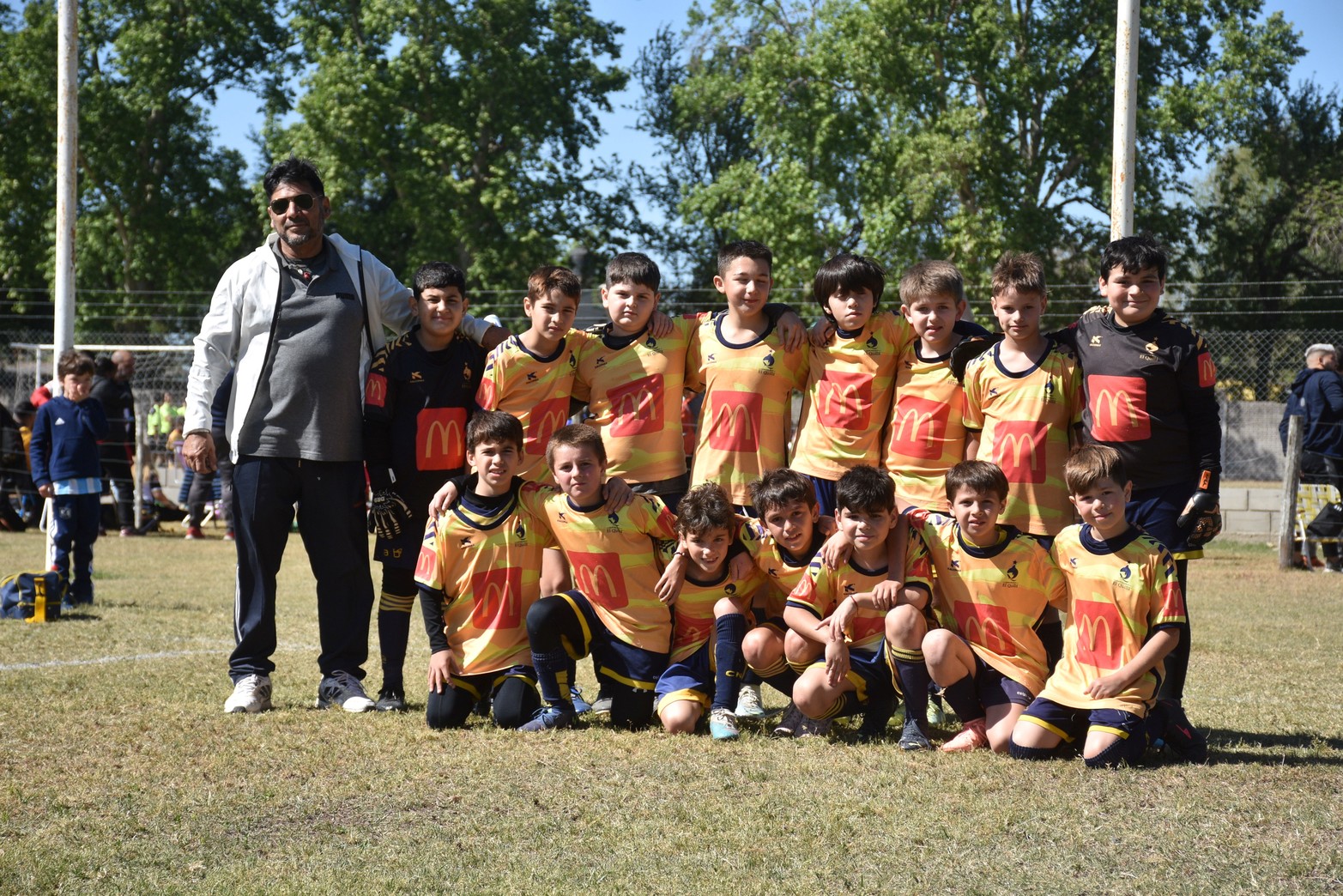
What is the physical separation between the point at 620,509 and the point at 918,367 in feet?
4.54

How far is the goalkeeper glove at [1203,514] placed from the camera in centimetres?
472

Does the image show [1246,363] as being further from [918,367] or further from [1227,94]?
[918,367]

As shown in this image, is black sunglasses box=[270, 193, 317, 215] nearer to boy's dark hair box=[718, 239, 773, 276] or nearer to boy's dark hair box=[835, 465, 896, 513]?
boy's dark hair box=[718, 239, 773, 276]

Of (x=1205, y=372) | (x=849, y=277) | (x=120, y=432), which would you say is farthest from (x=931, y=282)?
(x=120, y=432)

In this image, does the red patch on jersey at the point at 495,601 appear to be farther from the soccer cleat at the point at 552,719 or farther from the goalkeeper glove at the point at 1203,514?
the goalkeeper glove at the point at 1203,514

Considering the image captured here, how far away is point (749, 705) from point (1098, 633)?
5.25 feet

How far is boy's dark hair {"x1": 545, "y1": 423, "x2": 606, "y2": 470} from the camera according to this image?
504 cm

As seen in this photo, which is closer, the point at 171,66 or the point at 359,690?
the point at 359,690

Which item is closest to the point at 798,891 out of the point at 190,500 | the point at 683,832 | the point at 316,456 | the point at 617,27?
the point at 683,832

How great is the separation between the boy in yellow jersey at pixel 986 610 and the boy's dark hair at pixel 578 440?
1388 mm

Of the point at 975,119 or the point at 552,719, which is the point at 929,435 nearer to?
the point at 552,719

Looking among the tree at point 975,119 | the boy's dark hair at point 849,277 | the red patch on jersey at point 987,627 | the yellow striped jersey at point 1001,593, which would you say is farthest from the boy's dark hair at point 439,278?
the tree at point 975,119

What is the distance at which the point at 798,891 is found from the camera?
10.0 feet

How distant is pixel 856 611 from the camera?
193 inches
